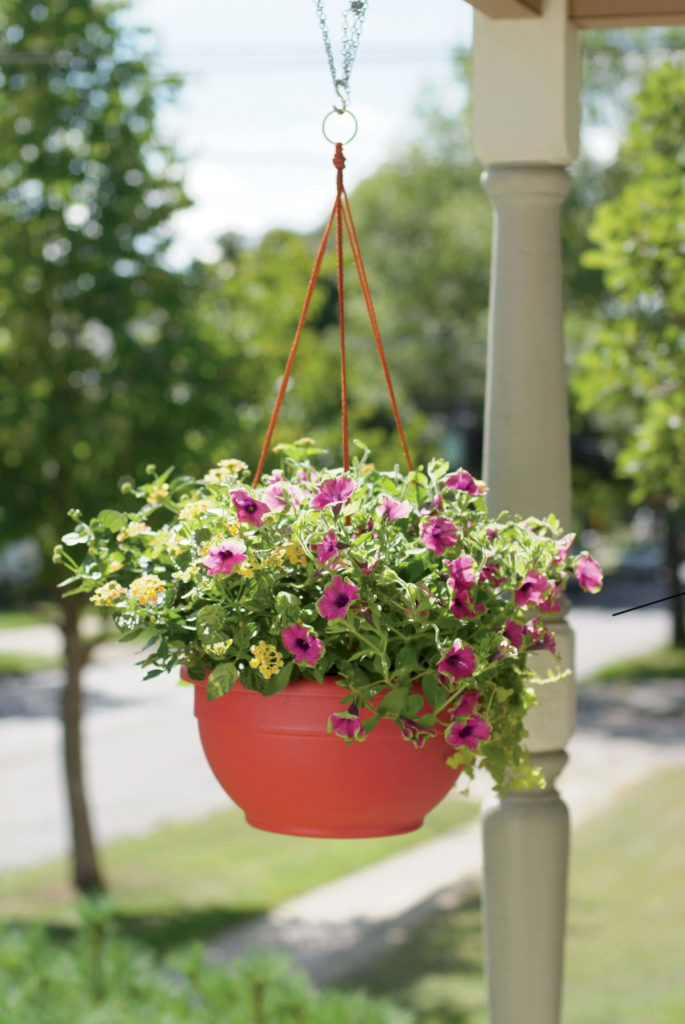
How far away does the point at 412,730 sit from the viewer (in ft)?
4.99

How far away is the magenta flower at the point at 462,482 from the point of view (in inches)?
62.4

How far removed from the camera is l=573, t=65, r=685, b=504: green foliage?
3328mm

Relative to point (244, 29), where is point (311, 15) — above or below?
below

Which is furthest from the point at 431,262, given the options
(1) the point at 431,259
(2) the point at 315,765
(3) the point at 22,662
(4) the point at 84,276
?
(2) the point at 315,765

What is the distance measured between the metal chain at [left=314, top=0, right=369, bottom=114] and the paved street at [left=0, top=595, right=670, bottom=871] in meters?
7.04

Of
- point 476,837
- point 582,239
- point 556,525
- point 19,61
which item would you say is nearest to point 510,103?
point 556,525

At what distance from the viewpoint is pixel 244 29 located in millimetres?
8602

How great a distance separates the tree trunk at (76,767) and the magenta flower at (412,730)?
5727 mm

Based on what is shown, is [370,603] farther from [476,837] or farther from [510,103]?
[476,837]

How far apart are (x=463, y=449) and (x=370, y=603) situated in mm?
21640

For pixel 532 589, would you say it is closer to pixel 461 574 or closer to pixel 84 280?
pixel 461 574

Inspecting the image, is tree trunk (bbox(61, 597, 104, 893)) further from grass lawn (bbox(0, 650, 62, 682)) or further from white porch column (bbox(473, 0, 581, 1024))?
grass lawn (bbox(0, 650, 62, 682))

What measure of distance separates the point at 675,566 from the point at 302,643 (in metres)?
11.6

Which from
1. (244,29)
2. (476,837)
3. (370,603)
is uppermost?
(244,29)
